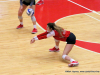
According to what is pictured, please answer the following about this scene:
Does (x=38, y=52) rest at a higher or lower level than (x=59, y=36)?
lower

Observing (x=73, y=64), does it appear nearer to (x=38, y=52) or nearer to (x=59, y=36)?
(x=59, y=36)

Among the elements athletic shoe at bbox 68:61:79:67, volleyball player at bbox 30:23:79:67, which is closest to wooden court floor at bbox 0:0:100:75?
athletic shoe at bbox 68:61:79:67

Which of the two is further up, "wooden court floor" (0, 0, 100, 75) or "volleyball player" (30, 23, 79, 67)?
"volleyball player" (30, 23, 79, 67)

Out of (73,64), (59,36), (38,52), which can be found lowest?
(38,52)

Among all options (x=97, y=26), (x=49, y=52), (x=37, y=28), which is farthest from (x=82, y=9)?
(x=49, y=52)

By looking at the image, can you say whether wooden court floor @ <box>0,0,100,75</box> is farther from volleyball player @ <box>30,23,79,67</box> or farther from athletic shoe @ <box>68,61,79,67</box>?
volleyball player @ <box>30,23,79,67</box>

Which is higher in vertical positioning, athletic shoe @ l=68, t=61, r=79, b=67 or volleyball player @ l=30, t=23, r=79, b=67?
volleyball player @ l=30, t=23, r=79, b=67

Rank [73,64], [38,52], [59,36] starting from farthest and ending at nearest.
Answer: [38,52] → [59,36] → [73,64]

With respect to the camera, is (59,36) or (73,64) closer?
(73,64)

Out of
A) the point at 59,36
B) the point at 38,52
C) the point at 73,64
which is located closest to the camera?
the point at 73,64

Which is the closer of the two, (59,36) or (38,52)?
(59,36)

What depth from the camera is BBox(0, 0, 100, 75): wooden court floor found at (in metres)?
5.10

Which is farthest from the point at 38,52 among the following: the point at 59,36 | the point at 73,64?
the point at 73,64

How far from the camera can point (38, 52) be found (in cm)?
595
